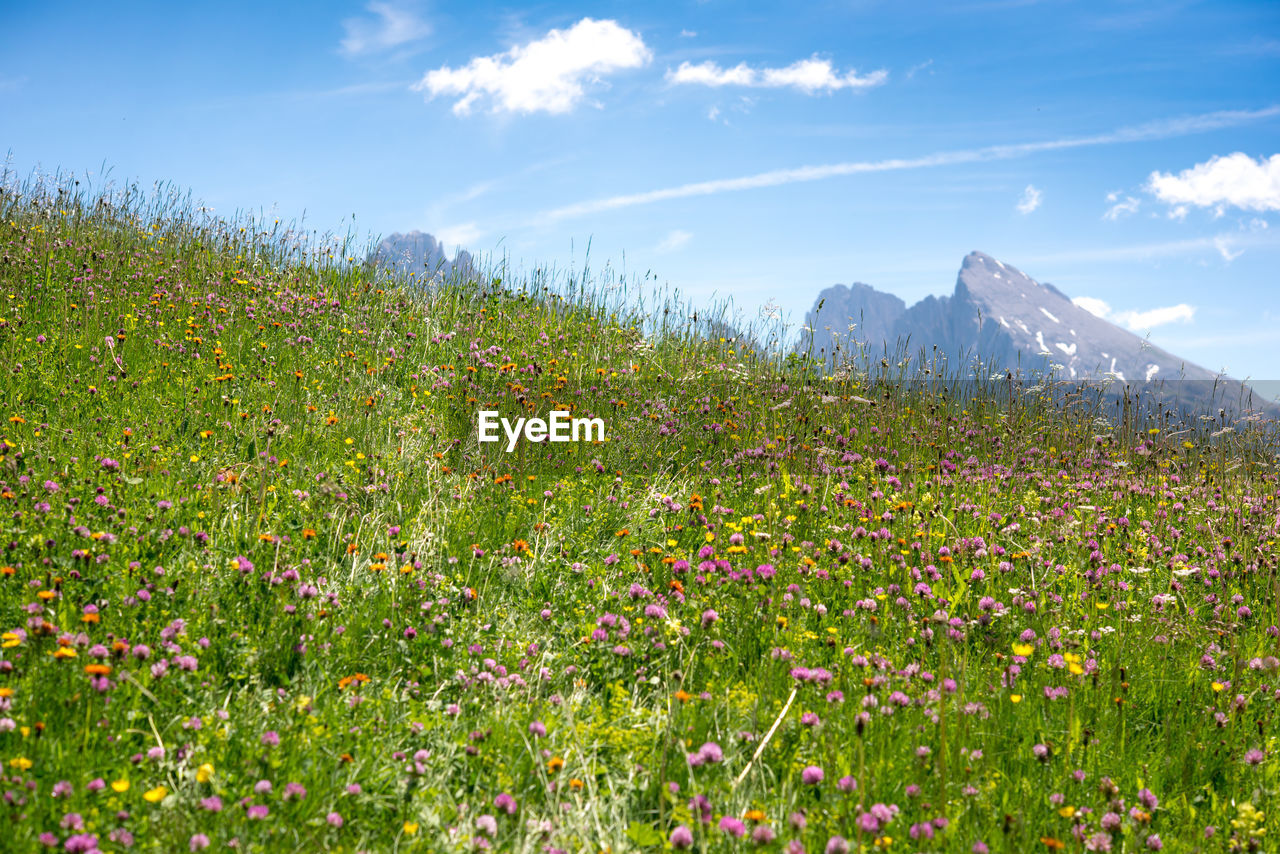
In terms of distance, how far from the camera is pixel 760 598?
12.6ft

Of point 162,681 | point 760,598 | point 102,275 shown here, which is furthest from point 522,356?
point 162,681

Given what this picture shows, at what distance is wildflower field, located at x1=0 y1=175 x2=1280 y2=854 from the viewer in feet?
7.91

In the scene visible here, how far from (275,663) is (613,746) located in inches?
54.9

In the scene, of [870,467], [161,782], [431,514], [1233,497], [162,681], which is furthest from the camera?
[1233,497]

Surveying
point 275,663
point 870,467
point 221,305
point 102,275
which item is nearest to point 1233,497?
point 870,467

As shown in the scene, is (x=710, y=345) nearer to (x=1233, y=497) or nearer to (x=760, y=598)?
(x=1233, y=497)

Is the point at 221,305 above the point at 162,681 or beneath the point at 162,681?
above

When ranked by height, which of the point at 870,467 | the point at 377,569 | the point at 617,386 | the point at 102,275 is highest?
the point at 102,275

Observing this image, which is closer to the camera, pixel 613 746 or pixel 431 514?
pixel 613 746

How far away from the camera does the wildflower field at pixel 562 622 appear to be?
2.41m

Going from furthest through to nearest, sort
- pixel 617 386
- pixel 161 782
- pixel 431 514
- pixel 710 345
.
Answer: pixel 710 345, pixel 617 386, pixel 431 514, pixel 161 782

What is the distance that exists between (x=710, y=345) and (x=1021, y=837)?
8756 millimetres

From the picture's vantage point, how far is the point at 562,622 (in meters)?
3.77

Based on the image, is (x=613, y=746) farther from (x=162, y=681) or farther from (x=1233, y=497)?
(x=1233, y=497)
